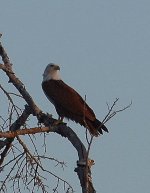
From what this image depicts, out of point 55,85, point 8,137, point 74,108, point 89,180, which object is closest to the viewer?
point 89,180

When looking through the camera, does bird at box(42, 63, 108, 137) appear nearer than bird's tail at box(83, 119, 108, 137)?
No

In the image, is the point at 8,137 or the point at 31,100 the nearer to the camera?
the point at 8,137

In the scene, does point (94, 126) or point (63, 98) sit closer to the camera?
point (94, 126)

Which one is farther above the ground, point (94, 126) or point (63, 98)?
point (63, 98)

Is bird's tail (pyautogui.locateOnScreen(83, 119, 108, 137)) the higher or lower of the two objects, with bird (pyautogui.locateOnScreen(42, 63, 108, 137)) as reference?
lower

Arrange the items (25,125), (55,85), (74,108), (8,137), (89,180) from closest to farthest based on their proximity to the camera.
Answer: (89,180)
(8,137)
(25,125)
(74,108)
(55,85)

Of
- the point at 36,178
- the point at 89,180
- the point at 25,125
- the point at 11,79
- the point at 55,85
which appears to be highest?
the point at 55,85

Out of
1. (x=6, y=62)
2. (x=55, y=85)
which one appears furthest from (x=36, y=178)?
(x=55, y=85)

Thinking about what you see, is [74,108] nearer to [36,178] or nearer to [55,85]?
[55,85]

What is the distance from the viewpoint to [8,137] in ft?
22.0

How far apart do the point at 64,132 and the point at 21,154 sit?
0.46 m

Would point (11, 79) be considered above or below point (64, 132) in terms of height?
above

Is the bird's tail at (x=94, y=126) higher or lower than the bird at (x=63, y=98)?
lower

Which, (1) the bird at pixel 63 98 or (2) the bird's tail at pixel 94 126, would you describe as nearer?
(2) the bird's tail at pixel 94 126
